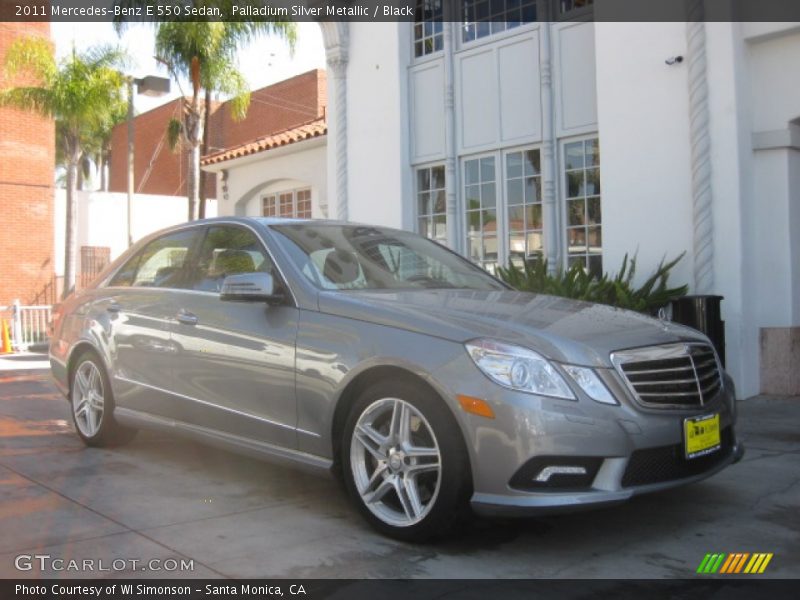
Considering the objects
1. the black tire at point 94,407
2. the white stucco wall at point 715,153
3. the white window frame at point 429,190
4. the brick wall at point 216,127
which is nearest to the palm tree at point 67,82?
the brick wall at point 216,127

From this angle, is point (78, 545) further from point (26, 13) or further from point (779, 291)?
point (26, 13)

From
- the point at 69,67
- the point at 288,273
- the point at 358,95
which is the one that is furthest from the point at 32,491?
the point at 69,67

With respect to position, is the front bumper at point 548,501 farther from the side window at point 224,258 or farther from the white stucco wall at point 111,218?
the white stucco wall at point 111,218

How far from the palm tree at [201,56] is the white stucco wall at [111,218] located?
11.7 meters

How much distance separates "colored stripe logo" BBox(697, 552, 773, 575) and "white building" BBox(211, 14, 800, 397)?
198 inches

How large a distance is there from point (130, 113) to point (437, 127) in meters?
8.82

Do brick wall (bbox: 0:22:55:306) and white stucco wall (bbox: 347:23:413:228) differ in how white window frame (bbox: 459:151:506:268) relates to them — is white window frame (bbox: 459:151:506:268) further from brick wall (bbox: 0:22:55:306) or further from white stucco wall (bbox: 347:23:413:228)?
brick wall (bbox: 0:22:55:306)

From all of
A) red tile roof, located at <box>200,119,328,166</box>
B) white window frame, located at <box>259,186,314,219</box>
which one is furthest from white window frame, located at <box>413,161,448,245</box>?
white window frame, located at <box>259,186,314,219</box>

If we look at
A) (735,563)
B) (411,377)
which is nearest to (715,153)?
(735,563)

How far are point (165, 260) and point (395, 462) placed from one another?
8.84 ft

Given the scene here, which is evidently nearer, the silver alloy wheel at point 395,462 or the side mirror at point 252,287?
the silver alloy wheel at point 395,462

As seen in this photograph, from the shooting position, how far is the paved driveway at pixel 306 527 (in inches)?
149

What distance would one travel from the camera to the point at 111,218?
30.8 metres

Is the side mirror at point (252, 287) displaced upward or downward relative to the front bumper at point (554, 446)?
upward
